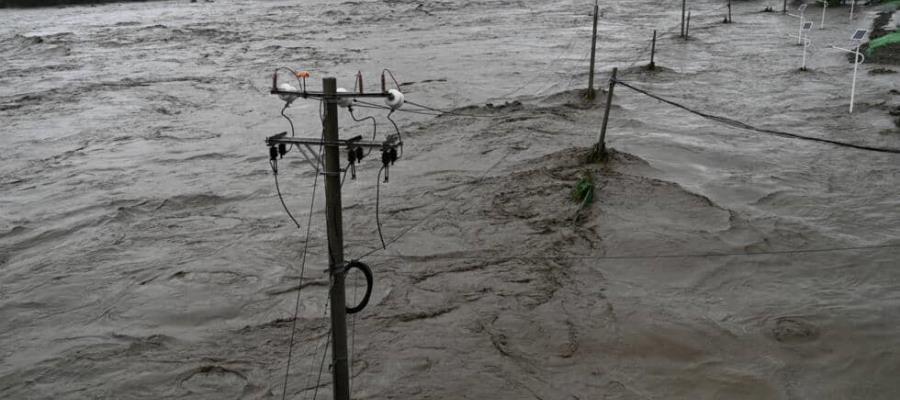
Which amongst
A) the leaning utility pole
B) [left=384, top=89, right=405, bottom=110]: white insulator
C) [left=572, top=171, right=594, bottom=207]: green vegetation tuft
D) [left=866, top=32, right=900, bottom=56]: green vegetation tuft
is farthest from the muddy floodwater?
[left=384, top=89, right=405, bottom=110]: white insulator

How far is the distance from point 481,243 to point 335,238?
7.08 metres

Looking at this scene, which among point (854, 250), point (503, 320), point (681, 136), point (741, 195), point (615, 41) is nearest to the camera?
point (503, 320)

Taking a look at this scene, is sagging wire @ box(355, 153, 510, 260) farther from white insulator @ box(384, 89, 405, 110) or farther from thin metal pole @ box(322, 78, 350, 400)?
white insulator @ box(384, 89, 405, 110)

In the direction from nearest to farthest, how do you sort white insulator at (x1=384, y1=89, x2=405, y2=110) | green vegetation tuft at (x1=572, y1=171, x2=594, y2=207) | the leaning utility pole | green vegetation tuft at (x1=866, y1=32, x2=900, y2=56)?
1. the leaning utility pole
2. white insulator at (x1=384, y1=89, x2=405, y2=110)
3. green vegetation tuft at (x1=572, y1=171, x2=594, y2=207)
4. green vegetation tuft at (x1=866, y1=32, x2=900, y2=56)

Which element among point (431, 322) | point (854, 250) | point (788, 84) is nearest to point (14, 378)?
point (431, 322)

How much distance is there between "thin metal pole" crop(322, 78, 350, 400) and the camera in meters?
7.57

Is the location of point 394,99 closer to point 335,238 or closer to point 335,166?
point 335,166

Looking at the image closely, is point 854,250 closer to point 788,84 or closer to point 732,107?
point 732,107

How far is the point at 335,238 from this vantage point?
7965mm

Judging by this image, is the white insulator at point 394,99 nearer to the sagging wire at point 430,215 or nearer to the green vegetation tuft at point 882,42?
the sagging wire at point 430,215

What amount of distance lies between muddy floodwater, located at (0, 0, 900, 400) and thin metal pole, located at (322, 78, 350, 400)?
2.28m

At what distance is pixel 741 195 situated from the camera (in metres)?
16.6

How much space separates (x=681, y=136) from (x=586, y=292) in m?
9.91

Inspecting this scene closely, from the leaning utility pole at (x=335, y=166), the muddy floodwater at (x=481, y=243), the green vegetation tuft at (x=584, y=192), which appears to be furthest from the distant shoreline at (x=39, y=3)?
the leaning utility pole at (x=335, y=166)
